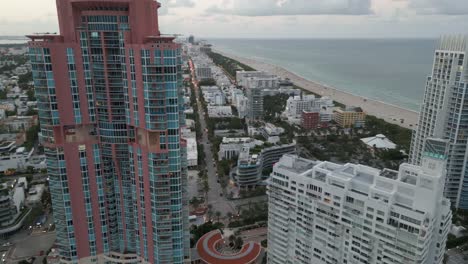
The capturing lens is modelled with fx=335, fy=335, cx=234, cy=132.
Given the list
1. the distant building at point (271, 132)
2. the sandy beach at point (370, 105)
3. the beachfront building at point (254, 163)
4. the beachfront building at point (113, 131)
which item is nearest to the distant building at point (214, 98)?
the distant building at point (271, 132)

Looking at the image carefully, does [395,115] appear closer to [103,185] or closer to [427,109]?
[427,109]

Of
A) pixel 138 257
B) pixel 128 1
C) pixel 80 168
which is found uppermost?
pixel 128 1

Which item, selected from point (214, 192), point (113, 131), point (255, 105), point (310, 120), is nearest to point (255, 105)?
point (255, 105)

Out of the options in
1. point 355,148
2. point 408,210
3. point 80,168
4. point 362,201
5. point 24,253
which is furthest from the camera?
point 355,148

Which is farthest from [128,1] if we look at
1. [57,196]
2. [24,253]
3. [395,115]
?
[395,115]

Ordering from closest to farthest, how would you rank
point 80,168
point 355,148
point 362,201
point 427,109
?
point 362,201
point 80,168
point 427,109
point 355,148

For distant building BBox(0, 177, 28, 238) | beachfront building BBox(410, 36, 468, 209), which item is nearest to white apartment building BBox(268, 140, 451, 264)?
beachfront building BBox(410, 36, 468, 209)

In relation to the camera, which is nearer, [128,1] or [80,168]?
[128,1]

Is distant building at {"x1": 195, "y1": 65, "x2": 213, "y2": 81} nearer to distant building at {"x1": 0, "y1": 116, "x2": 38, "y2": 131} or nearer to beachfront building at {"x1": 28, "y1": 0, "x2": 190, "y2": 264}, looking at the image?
distant building at {"x1": 0, "y1": 116, "x2": 38, "y2": 131}

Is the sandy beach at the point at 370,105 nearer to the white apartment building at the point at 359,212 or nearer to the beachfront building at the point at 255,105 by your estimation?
the beachfront building at the point at 255,105
